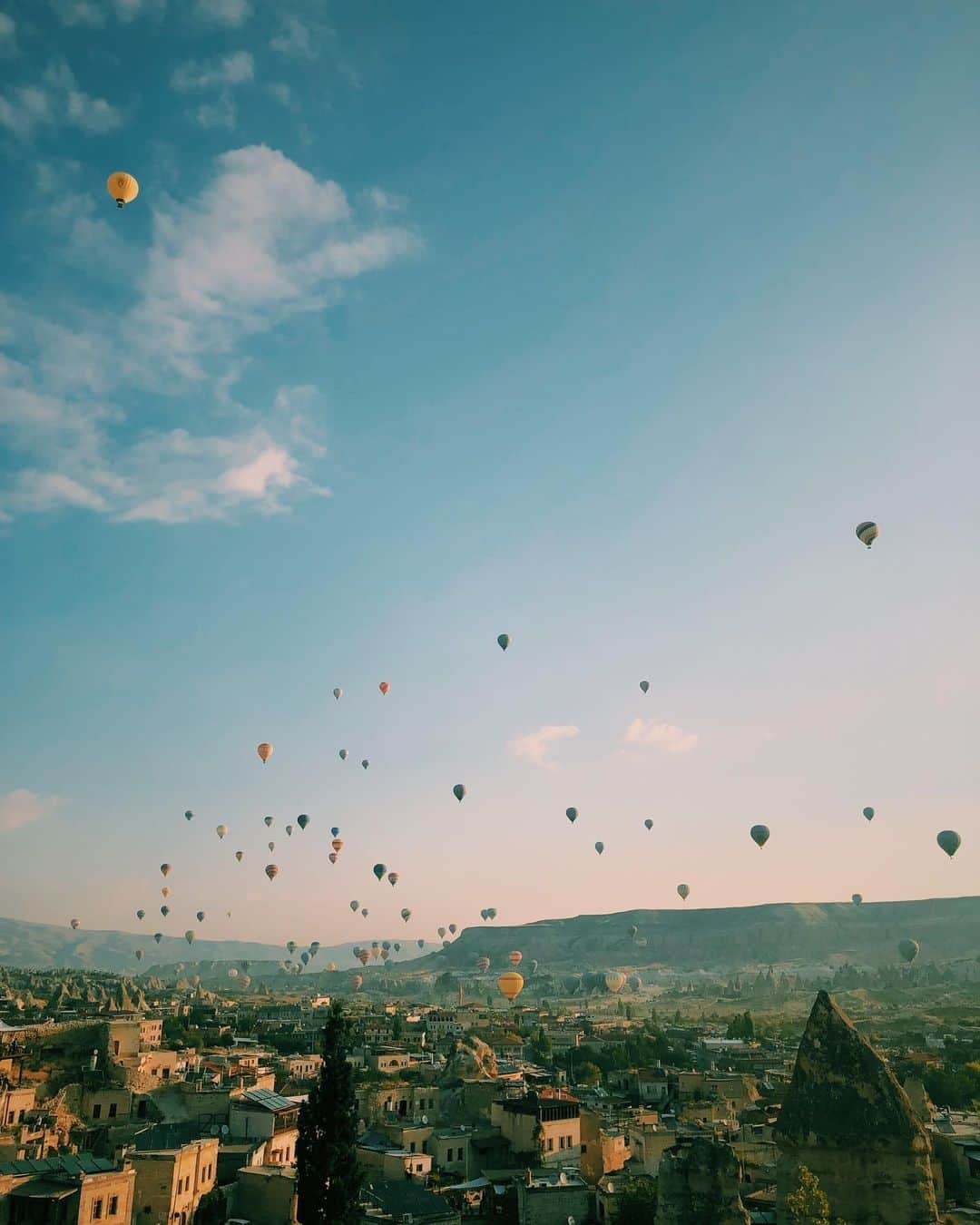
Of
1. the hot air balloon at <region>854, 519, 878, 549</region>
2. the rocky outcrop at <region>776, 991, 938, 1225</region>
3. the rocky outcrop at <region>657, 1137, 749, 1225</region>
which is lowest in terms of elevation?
the rocky outcrop at <region>657, 1137, 749, 1225</region>

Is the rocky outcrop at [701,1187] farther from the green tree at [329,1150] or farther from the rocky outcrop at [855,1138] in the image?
the green tree at [329,1150]

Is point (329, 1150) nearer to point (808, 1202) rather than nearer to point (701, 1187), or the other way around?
point (701, 1187)

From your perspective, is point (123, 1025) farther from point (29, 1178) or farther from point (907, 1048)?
point (907, 1048)

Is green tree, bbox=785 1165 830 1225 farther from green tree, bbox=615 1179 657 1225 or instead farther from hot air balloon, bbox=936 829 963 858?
hot air balloon, bbox=936 829 963 858

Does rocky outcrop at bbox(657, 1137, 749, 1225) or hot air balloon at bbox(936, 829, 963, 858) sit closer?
rocky outcrop at bbox(657, 1137, 749, 1225)

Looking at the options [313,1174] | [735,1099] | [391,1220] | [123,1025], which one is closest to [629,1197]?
[391,1220]

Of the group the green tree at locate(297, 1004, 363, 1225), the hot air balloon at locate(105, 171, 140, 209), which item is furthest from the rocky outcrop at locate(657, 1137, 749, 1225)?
the hot air balloon at locate(105, 171, 140, 209)

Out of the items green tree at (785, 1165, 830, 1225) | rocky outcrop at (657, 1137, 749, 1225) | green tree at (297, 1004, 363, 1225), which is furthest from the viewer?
green tree at (297, 1004, 363, 1225)
